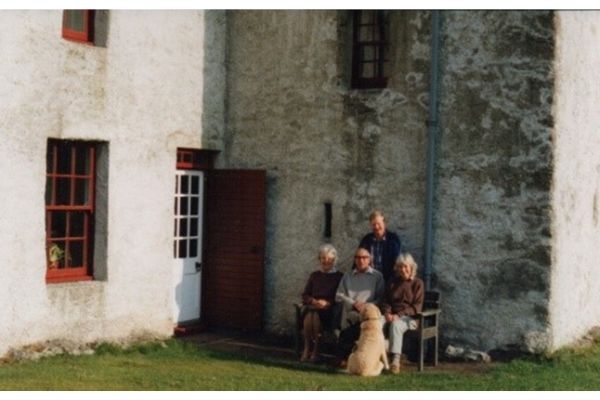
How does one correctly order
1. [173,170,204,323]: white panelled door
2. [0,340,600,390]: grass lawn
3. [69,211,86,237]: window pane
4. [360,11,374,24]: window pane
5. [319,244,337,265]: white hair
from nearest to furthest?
[0,340,600,390]: grass lawn
[319,244,337,265]: white hair
[69,211,86,237]: window pane
[360,11,374,24]: window pane
[173,170,204,323]: white panelled door

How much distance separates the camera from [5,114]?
10891 mm

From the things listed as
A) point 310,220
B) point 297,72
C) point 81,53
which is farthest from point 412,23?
point 81,53

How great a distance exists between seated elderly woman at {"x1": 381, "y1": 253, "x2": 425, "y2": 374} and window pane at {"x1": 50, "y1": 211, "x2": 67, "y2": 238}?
408 centimetres

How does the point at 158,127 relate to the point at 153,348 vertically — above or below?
above

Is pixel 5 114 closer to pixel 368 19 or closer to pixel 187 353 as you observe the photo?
pixel 187 353

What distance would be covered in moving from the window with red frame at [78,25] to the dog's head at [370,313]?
16.0 ft

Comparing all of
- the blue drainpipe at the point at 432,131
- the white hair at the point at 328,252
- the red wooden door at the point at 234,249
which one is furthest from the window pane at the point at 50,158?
the blue drainpipe at the point at 432,131

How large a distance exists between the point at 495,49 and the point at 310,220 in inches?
136

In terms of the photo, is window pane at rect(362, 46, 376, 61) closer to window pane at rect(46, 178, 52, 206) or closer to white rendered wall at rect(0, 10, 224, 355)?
→ white rendered wall at rect(0, 10, 224, 355)

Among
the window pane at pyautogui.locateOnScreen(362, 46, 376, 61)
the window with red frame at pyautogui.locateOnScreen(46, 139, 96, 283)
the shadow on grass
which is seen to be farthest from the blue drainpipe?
the window with red frame at pyautogui.locateOnScreen(46, 139, 96, 283)

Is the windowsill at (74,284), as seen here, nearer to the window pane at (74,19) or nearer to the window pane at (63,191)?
the window pane at (63,191)

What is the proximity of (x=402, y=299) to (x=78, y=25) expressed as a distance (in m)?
5.31

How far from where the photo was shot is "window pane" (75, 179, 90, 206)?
39.8 ft

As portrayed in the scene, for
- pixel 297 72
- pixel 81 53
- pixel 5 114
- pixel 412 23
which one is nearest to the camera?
pixel 5 114
